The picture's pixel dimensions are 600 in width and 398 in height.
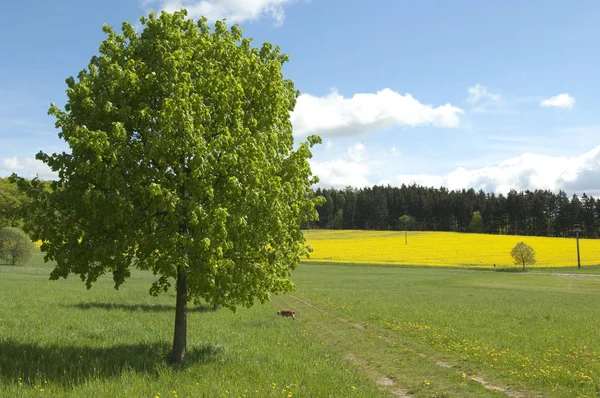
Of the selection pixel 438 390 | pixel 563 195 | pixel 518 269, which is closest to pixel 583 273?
pixel 518 269

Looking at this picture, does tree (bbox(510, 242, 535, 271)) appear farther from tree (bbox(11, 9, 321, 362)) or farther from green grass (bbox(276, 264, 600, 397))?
tree (bbox(11, 9, 321, 362))

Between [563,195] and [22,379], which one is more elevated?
[563,195]

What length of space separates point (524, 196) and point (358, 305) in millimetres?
157678

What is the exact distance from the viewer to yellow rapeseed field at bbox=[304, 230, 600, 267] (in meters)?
92.6

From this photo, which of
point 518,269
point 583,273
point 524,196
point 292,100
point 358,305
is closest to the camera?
point 292,100

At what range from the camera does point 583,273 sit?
7575 cm

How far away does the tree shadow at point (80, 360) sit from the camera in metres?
11.9

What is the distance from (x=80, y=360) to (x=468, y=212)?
177116 mm

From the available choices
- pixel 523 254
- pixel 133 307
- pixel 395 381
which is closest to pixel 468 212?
pixel 523 254

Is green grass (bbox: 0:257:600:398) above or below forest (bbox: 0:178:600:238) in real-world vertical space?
below

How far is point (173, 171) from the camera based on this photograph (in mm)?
12773

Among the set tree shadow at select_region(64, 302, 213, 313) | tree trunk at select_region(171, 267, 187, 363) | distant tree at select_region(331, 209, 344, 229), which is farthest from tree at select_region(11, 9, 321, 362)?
distant tree at select_region(331, 209, 344, 229)

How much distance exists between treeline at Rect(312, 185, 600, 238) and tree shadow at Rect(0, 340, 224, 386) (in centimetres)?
14329

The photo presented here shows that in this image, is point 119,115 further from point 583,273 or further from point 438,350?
point 583,273
